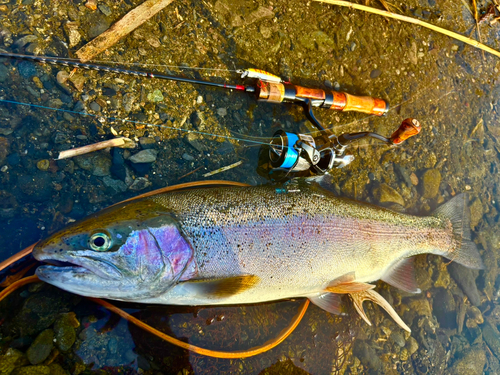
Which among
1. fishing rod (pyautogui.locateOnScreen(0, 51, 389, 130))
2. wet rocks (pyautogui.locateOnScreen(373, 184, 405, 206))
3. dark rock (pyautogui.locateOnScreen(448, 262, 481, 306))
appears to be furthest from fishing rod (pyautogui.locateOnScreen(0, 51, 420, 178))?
dark rock (pyautogui.locateOnScreen(448, 262, 481, 306))

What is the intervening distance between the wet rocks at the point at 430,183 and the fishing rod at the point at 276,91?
131cm

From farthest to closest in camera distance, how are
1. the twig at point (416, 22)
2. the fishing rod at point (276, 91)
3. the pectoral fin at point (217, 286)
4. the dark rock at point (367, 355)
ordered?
1. the twig at point (416, 22)
2. the dark rock at point (367, 355)
3. the fishing rod at point (276, 91)
4. the pectoral fin at point (217, 286)

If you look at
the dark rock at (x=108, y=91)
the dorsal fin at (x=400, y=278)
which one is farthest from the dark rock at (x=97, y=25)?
the dorsal fin at (x=400, y=278)

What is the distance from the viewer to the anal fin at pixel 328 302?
289 cm

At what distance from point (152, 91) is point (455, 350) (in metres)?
5.15

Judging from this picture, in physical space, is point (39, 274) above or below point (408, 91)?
below

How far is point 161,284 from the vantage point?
2.09 meters

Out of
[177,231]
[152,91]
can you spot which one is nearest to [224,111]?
[152,91]

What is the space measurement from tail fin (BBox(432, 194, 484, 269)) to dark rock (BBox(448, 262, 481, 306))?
515mm

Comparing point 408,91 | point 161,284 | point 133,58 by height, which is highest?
point 133,58

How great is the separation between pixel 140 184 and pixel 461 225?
12.5 feet

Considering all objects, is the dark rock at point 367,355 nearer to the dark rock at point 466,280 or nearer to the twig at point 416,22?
the dark rock at point 466,280

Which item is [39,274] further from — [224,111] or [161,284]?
[224,111]

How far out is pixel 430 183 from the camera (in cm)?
399
